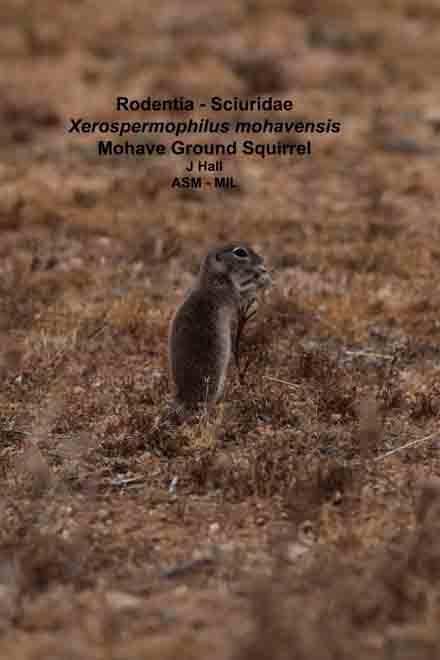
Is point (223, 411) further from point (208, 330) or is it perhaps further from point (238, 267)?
point (238, 267)

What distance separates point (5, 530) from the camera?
5.30 meters

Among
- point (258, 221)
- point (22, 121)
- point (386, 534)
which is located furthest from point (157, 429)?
point (22, 121)

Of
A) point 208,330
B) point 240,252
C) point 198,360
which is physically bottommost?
point 198,360

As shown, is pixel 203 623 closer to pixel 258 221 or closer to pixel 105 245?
pixel 105 245

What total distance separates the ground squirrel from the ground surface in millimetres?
325

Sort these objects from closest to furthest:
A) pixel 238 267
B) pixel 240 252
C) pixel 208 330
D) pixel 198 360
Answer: pixel 198 360 < pixel 208 330 < pixel 238 267 < pixel 240 252

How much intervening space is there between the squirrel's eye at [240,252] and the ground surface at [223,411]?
902 millimetres

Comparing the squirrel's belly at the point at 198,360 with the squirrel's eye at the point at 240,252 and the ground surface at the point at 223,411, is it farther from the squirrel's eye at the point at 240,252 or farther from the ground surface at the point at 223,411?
the squirrel's eye at the point at 240,252

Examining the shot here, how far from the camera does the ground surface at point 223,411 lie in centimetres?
442

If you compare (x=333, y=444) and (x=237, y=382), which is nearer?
(x=333, y=444)

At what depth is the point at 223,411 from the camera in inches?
272

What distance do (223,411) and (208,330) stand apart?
0.63 m

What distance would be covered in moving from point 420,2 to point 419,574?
26207 millimetres

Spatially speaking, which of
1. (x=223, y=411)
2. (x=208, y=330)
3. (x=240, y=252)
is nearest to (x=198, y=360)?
(x=208, y=330)
